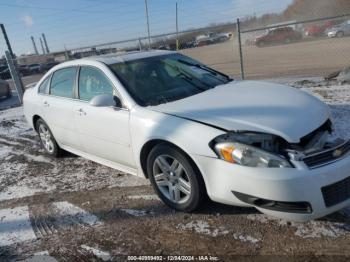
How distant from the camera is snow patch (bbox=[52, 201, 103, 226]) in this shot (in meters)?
3.80

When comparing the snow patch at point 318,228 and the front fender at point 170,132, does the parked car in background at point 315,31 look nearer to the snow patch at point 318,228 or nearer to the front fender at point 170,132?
the front fender at point 170,132

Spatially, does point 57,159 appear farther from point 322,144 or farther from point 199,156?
point 322,144

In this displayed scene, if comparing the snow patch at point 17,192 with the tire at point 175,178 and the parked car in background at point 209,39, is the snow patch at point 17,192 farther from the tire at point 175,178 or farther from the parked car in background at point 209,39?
the parked car in background at point 209,39

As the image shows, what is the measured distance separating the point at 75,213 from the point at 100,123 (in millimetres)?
1044

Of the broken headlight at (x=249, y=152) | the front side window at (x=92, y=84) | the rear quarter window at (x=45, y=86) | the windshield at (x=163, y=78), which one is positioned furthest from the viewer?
the rear quarter window at (x=45, y=86)

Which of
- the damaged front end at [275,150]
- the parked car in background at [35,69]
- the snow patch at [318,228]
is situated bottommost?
the parked car in background at [35,69]

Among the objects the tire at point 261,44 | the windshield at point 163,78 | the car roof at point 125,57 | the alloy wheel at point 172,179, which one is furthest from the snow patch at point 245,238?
the tire at point 261,44

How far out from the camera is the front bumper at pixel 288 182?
9.09ft

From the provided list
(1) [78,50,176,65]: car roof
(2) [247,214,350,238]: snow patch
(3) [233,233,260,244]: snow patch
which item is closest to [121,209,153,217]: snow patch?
(3) [233,233,260,244]: snow patch

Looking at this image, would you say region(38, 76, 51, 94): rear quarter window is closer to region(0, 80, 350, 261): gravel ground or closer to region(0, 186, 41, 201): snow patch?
region(0, 80, 350, 261): gravel ground

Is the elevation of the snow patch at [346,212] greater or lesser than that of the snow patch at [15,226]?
greater

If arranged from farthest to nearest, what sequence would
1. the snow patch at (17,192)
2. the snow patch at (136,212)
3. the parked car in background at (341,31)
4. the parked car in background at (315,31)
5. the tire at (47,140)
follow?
the parked car in background at (315,31) → the parked car in background at (341,31) → the tire at (47,140) → the snow patch at (17,192) → the snow patch at (136,212)

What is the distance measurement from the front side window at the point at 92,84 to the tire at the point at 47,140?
1357mm

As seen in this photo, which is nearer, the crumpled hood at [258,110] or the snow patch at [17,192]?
the crumpled hood at [258,110]
